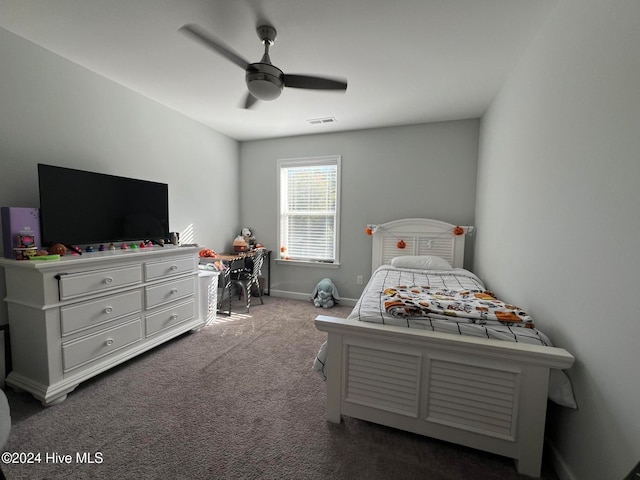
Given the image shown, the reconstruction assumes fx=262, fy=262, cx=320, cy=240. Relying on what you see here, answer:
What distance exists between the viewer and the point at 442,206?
133 inches

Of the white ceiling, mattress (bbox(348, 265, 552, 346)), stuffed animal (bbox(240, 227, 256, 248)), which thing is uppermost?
the white ceiling

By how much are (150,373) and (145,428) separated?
622 millimetres

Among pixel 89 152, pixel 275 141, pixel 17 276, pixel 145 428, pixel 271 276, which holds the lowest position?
pixel 145 428

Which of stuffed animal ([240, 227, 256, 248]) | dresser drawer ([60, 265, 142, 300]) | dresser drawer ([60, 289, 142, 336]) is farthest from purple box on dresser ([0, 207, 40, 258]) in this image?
stuffed animal ([240, 227, 256, 248])

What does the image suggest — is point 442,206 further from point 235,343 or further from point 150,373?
point 150,373

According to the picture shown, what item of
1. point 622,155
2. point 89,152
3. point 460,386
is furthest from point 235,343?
point 622,155

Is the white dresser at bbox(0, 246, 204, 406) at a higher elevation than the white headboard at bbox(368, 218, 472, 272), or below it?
below

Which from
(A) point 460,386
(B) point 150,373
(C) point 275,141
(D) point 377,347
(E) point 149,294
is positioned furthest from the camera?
(C) point 275,141

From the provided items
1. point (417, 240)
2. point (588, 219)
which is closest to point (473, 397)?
point (588, 219)

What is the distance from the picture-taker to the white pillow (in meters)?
2.99

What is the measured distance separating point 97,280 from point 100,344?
48cm

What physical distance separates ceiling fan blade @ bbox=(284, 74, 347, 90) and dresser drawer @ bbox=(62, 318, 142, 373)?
2.24m

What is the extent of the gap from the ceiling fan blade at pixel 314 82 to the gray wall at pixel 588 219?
1.22 meters

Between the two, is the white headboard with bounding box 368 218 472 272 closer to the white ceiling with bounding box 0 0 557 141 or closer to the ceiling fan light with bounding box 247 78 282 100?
the white ceiling with bounding box 0 0 557 141
